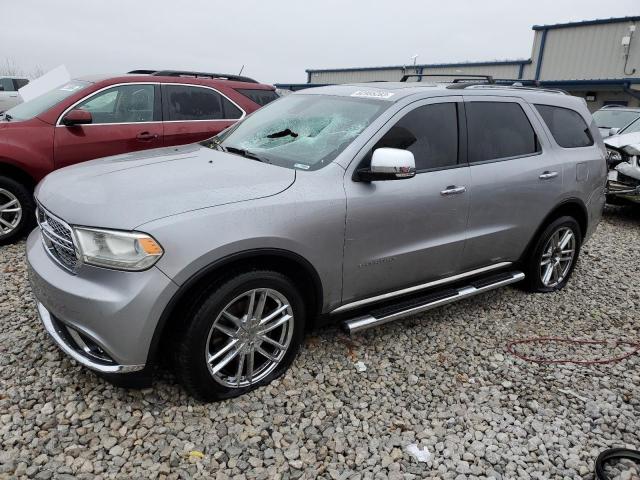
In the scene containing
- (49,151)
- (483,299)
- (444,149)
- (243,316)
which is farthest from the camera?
(49,151)

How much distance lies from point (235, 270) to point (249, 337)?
0.41 m

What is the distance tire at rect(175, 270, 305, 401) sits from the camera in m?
2.41

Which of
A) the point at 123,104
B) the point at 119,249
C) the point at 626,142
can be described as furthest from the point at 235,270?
the point at 626,142

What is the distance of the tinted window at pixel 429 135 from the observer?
3.14 meters

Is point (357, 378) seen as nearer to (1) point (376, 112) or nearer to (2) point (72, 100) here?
(1) point (376, 112)

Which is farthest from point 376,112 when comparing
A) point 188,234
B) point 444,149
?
point 188,234

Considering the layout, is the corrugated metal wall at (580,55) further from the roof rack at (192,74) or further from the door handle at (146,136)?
the door handle at (146,136)

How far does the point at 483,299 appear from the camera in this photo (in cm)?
435

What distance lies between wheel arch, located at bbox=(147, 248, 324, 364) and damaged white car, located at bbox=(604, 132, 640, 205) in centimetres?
627

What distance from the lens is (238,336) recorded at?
A: 2.61m

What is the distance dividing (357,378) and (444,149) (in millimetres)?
1682

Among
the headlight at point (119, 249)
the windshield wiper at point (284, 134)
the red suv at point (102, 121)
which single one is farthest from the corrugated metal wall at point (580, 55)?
the headlight at point (119, 249)

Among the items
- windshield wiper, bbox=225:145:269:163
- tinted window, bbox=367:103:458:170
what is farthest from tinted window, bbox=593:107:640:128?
windshield wiper, bbox=225:145:269:163

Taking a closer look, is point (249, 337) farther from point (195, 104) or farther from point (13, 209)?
point (195, 104)
